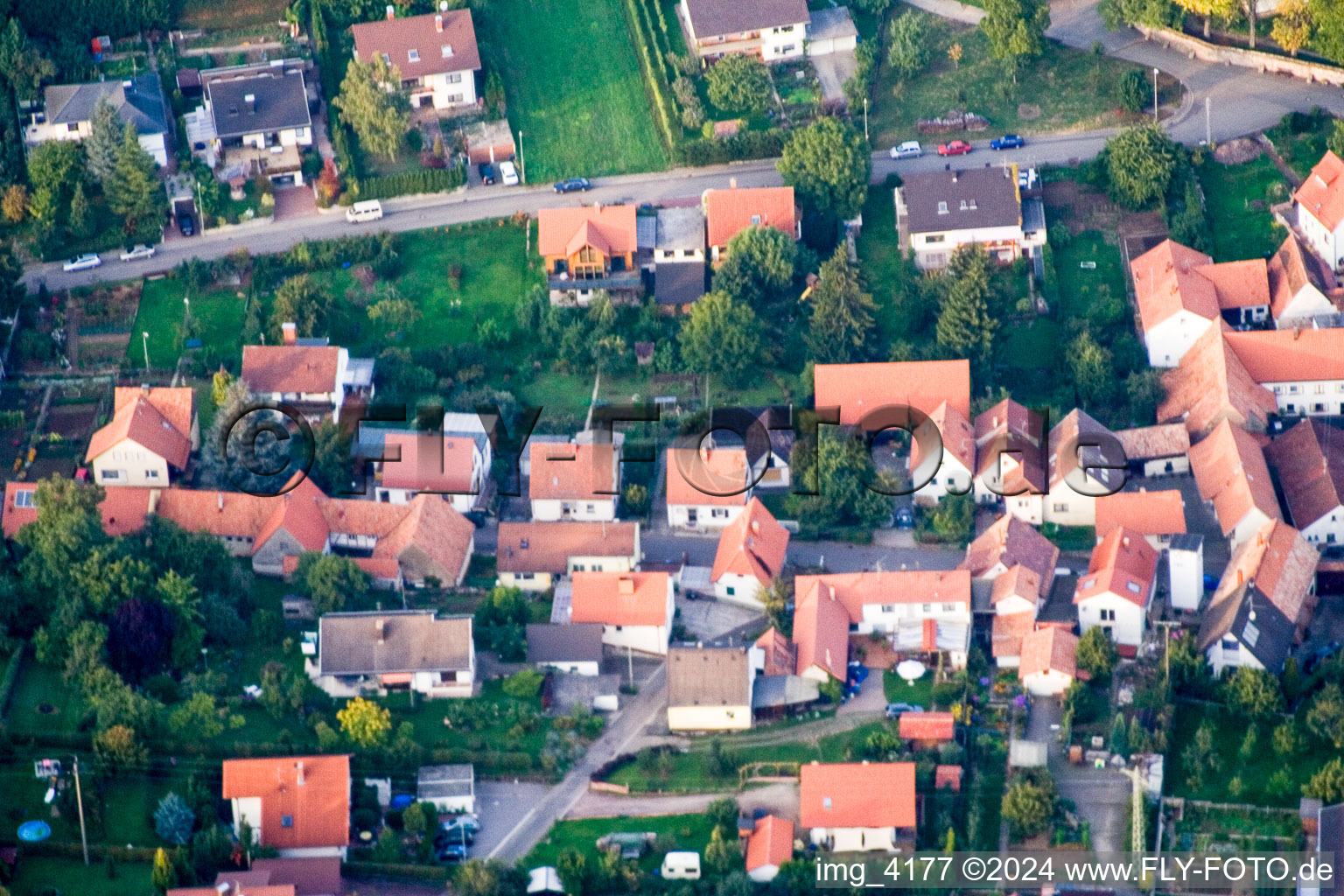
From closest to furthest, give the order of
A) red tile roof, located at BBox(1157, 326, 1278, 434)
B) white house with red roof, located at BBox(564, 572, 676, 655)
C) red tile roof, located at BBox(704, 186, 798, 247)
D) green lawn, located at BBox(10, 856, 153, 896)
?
green lawn, located at BBox(10, 856, 153, 896), white house with red roof, located at BBox(564, 572, 676, 655), red tile roof, located at BBox(1157, 326, 1278, 434), red tile roof, located at BBox(704, 186, 798, 247)

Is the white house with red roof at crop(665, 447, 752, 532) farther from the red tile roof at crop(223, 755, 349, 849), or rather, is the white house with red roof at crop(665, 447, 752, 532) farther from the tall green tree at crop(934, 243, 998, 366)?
the red tile roof at crop(223, 755, 349, 849)

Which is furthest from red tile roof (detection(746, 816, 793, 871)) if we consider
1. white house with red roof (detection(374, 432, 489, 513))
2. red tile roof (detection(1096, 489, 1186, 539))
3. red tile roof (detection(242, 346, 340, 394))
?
red tile roof (detection(242, 346, 340, 394))

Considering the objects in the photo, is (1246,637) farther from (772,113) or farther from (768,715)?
(772,113)

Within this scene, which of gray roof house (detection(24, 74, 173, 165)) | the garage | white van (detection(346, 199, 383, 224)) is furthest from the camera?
the garage

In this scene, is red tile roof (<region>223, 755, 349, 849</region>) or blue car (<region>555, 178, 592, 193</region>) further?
blue car (<region>555, 178, 592, 193</region>)

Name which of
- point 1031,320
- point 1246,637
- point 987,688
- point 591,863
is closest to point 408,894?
point 591,863

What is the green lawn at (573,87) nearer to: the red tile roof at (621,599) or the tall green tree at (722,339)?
the tall green tree at (722,339)
